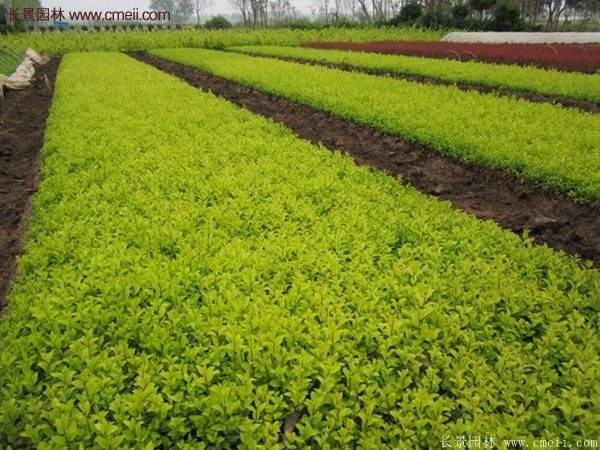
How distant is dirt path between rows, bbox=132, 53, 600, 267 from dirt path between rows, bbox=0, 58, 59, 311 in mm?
5425

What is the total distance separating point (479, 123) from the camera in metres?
8.91

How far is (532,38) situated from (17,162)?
33.6 meters

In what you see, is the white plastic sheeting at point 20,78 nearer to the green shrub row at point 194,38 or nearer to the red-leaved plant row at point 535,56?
the green shrub row at point 194,38

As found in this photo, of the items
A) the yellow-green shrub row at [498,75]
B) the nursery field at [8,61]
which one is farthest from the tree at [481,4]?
the nursery field at [8,61]

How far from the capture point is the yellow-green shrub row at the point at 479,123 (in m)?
6.81

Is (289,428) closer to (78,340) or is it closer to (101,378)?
(101,378)

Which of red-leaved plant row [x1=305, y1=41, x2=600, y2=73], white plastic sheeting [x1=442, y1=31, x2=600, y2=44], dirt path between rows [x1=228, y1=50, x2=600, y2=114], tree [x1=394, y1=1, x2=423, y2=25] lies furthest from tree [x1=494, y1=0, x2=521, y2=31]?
dirt path between rows [x1=228, y1=50, x2=600, y2=114]

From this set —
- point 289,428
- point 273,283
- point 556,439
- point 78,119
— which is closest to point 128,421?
point 289,428

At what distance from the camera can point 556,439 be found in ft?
7.40

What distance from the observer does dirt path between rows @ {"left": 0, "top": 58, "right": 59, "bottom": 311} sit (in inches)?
225

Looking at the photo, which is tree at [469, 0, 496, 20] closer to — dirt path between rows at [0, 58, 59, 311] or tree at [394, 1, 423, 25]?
tree at [394, 1, 423, 25]

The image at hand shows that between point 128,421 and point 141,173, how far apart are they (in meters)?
4.35

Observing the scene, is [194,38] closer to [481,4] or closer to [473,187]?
[481,4]

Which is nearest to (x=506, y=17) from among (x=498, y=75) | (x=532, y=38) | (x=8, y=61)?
(x=532, y=38)
